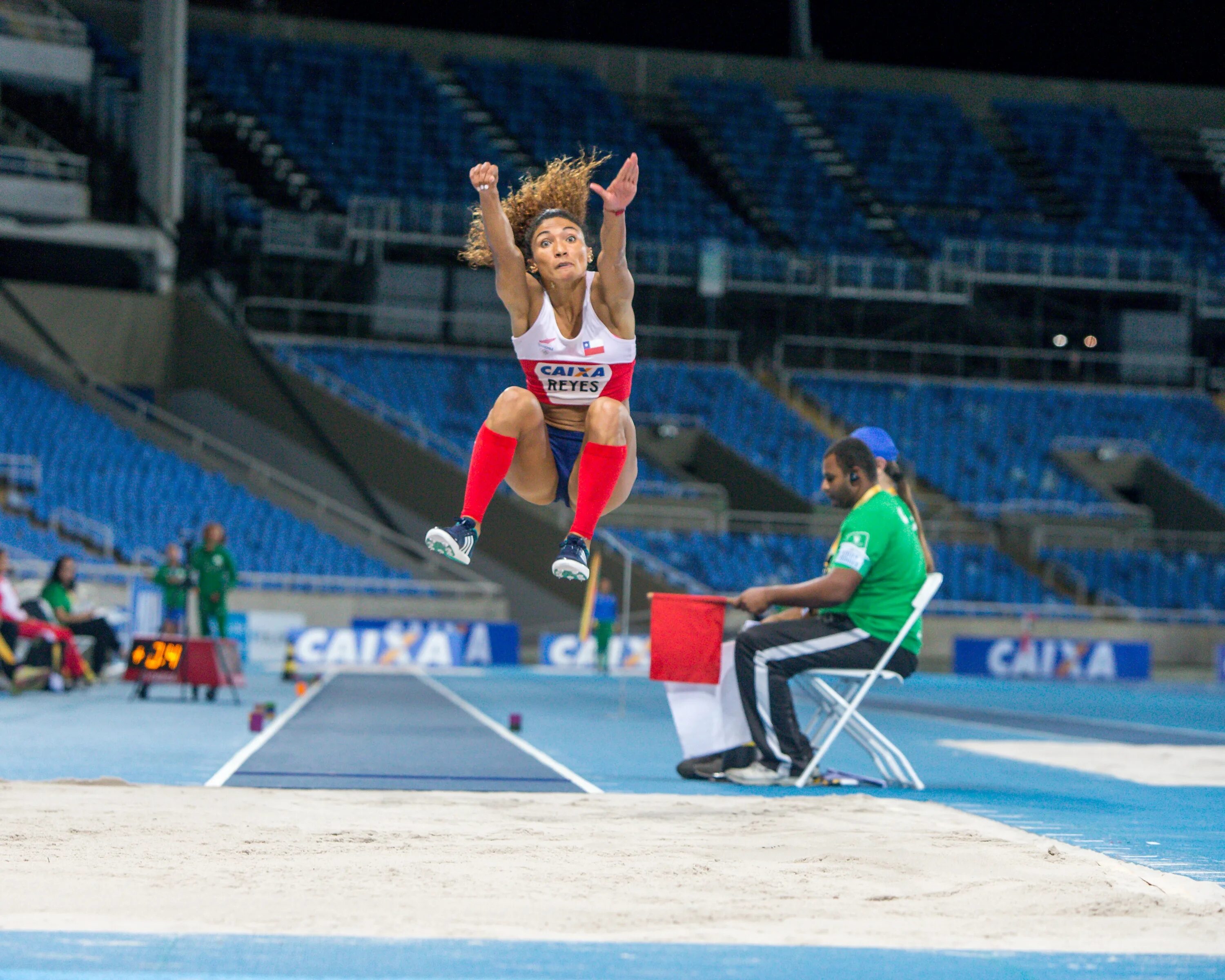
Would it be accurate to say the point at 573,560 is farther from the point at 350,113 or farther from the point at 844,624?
the point at 350,113

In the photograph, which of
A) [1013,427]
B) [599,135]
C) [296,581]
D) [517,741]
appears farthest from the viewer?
[599,135]

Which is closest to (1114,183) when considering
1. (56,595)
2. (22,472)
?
(22,472)

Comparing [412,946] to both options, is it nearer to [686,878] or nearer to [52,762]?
[686,878]

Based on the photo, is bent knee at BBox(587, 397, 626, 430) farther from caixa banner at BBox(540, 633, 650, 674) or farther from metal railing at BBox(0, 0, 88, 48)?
metal railing at BBox(0, 0, 88, 48)

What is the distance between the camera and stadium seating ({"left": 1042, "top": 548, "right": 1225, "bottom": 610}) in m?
30.2

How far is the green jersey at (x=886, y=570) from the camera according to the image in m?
8.07

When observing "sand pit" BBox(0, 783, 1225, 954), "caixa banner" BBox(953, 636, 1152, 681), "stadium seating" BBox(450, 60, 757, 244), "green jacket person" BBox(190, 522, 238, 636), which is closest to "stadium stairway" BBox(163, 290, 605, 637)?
"caixa banner" BBox(953, 636, 1152, 681)

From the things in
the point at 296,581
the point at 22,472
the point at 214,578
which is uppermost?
the point at 22,472

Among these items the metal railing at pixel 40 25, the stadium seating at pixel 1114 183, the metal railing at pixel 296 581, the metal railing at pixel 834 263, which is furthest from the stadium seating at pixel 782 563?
the metal railing at pixel 40 25

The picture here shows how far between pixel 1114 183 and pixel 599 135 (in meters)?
13.6

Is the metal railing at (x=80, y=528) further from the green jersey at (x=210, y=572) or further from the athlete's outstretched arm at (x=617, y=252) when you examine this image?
the athlete's outstretched arm at (x=617, y=252)

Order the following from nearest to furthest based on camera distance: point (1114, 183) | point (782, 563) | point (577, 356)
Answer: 1. point (577, 356)
2. point (782, 563)
3. point (1114, 183)

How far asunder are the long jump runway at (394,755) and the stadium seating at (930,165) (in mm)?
25398

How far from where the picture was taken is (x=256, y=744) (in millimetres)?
9906
